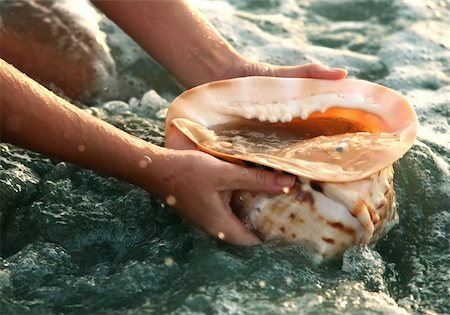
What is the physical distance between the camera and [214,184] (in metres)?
1.85

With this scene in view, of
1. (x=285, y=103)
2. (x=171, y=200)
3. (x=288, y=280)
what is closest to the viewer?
(x=288, y=280)

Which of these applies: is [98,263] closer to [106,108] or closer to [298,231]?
[298,231]

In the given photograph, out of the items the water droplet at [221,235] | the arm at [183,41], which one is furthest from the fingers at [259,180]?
the arm at [183,41]

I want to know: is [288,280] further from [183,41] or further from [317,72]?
[183,41]

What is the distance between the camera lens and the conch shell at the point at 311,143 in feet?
6.09

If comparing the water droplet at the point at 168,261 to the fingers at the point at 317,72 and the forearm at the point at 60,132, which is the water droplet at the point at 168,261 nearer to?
the forearm at the point at 60,132

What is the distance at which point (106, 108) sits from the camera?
2.80 meters

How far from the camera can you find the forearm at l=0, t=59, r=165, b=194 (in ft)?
6.01

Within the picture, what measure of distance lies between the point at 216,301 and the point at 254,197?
0.30 meters

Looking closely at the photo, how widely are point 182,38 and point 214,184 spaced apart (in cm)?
82

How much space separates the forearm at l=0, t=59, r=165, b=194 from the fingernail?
291 mm

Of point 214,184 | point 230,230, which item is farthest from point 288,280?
point 214,184

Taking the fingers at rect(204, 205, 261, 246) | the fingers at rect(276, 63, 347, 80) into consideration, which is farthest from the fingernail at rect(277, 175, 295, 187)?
the fingers at rect(276, 63, 347, 80)

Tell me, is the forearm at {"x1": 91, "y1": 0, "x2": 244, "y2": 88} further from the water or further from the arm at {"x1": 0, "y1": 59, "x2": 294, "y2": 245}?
the arm at {"x1": 0, "y1": 59, "x2": 294, "y2": 245}
